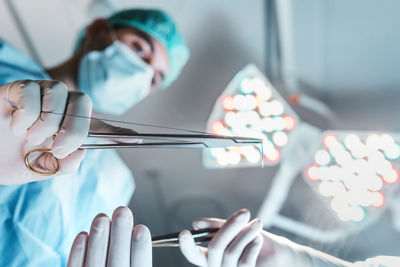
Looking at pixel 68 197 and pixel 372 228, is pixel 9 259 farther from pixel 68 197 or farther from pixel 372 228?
pixel 372 228

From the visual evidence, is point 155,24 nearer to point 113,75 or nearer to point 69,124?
point 113,75

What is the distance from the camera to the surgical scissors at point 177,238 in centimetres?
70

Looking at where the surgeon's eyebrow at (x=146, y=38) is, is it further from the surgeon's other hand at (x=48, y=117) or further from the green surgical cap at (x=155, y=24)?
the surgeon's other hand at (x=48, y=117)

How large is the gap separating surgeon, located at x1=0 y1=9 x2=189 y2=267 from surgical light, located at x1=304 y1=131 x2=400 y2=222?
2.23 feet

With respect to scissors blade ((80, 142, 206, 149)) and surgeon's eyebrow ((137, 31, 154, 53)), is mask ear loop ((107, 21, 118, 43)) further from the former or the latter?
scissors blade ((80, 142, 206, 149))

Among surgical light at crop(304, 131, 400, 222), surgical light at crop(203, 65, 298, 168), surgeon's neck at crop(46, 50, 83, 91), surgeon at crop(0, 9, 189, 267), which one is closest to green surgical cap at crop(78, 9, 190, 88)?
surgeon at crop(0, 9, 189, 267)

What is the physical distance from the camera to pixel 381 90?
4.22ft

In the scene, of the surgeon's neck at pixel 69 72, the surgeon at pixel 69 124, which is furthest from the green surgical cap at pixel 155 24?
the surgeon's neck at pixel 69 72

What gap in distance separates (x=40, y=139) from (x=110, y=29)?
82 centimetres

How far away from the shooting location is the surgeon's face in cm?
118

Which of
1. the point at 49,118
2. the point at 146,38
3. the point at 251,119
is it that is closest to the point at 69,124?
the point at 49,118

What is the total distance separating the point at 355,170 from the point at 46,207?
3.15 ft

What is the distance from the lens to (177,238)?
70 cm

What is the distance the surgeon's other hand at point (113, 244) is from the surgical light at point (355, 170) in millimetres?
747
